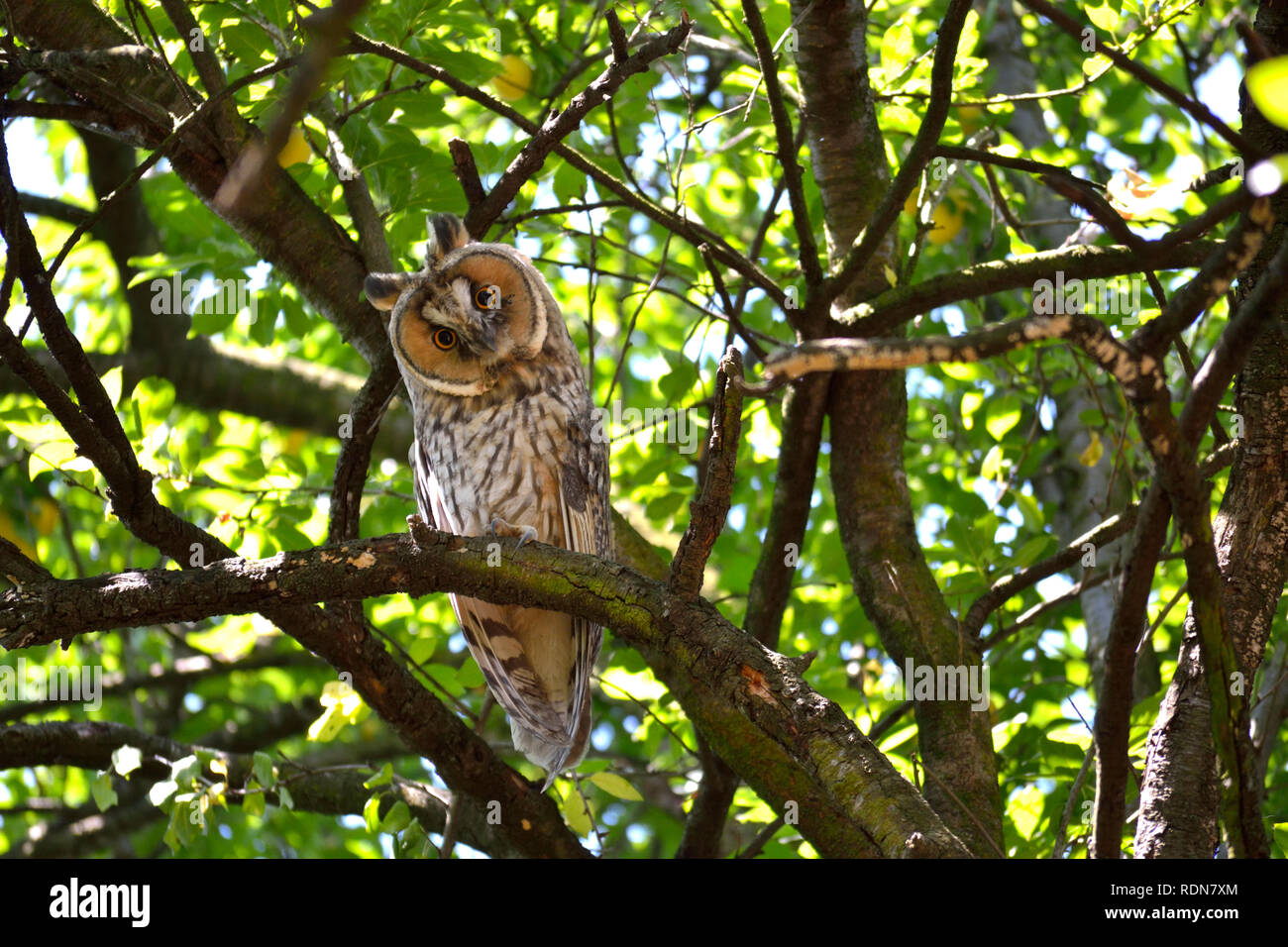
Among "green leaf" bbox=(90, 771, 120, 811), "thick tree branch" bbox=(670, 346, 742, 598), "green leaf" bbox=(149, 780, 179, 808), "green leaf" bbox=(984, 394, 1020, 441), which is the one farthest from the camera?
"green leaf" bbox=(984, 394, 1020, 441)

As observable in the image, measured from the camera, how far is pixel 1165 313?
5.31ft

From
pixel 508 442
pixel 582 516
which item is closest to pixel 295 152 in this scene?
pixel 508 442

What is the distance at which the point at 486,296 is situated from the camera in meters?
3.46

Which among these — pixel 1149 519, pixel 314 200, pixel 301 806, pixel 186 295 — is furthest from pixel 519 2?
pixel 1149 519

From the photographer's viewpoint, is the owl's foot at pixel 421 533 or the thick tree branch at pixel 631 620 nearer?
the thick tree branch at pixel 631 620

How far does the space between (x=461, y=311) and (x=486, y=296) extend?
0.17 meters

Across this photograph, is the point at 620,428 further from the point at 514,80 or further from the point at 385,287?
the point at 385,287

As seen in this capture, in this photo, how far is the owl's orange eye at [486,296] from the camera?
3443mm

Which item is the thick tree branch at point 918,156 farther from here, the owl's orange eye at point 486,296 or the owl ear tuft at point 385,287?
the owl ear tuft at point 385,287

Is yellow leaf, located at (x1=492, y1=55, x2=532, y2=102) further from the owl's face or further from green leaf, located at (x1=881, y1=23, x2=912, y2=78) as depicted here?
green leaf, located at (x1=881, y1=23, x2=912, y2=78)

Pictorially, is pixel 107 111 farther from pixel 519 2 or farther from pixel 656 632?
pixel 656 632

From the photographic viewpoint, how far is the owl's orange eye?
136 inches

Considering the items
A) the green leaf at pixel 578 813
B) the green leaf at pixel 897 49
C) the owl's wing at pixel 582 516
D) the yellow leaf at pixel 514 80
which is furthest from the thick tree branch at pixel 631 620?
the yellow leaf at pixel 514 80

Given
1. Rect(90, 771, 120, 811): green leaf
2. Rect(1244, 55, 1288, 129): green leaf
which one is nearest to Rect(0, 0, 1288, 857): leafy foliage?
Rect(90, 771, 120, 811): green leaf
